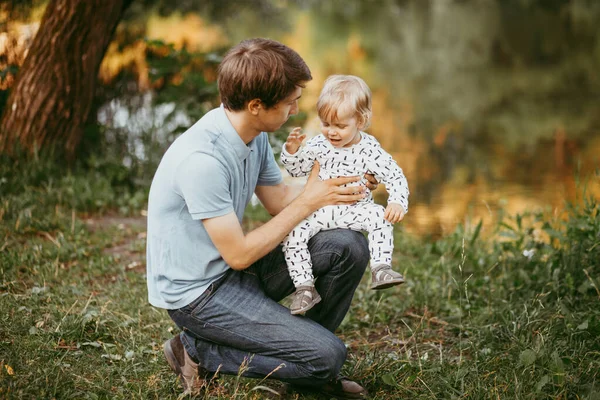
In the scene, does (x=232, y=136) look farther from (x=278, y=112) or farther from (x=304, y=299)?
(x=304, y=299)

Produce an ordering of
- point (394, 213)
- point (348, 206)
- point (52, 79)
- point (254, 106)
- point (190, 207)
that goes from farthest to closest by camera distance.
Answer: point (52, 79), point (348, 206), point (394, 213), point (254, 106), point (190, 207)

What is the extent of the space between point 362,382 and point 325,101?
1.13m

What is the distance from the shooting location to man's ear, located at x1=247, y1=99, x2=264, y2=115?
2.51 m

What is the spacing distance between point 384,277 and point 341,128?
1.96ft

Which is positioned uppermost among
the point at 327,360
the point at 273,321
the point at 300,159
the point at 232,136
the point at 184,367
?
the point at 232,136

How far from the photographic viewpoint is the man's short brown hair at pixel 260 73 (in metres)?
2.45

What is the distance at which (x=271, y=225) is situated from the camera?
2.57 m

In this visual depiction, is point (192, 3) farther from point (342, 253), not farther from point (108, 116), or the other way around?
point (342, 253)

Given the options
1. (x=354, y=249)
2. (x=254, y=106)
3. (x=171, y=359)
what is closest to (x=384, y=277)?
(x=354, y=249)

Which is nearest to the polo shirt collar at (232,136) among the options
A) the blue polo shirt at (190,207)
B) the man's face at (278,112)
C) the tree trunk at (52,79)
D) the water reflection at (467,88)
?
the blue polo shirt at (190,207)

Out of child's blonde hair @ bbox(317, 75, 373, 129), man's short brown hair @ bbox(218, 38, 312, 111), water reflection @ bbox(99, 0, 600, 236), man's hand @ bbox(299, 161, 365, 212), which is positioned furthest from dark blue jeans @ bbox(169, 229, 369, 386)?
water reflection @ bbox(99, 0, 600, 236)

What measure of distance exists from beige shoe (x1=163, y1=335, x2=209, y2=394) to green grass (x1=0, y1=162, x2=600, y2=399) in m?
0.08

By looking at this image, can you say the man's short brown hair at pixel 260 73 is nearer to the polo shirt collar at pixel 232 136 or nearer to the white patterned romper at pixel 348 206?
the polo shirt collar at pixel 232 136

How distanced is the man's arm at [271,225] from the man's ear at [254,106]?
0.39m
